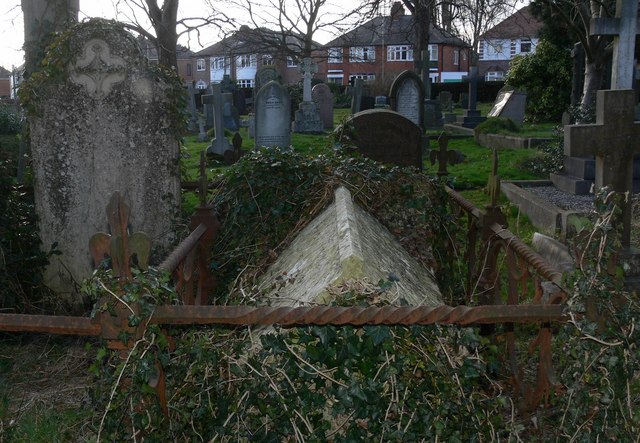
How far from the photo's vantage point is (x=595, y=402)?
86.1 inches

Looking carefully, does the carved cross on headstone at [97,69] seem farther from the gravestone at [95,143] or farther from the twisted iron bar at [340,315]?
the twisted iron bar at [340,315]

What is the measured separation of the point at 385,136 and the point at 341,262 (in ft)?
13.7

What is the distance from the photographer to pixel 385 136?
22.5 ft

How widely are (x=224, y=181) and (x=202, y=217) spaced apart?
88 centimetres

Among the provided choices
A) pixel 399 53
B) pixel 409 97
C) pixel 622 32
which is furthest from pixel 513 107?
pixel 399 53

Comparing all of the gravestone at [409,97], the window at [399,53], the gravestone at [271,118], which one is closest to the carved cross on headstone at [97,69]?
the gravestone at [271,118]

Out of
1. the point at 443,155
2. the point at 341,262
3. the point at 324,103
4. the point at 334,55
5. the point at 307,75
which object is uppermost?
the point at 334,55

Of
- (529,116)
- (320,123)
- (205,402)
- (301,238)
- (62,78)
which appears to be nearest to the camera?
(205,402)

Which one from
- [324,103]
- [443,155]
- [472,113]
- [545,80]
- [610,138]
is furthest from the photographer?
[545,80]

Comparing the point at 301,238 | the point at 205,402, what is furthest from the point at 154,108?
the point at 205,402

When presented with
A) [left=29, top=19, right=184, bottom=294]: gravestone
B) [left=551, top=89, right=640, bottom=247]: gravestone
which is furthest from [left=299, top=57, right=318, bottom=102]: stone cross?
[left=551, top=89, right=640, bottom=247]: gravestone

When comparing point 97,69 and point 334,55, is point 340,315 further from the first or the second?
point 334,55

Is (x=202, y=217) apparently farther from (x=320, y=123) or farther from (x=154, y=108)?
(x=320, y=123)

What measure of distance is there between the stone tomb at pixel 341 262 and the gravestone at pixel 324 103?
20202 millimetres
